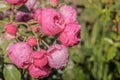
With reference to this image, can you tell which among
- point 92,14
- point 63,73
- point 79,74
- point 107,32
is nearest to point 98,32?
point 107,32

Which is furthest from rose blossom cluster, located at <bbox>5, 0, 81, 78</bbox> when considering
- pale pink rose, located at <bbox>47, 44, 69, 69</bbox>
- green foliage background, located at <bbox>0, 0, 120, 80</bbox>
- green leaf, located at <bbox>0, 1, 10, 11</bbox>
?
green foliage background, located at <bbox>0, 0, 120, 80</bbox>

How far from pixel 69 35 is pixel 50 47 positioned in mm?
75

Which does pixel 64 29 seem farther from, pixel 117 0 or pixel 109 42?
pixel 109 42

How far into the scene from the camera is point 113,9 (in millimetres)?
2646

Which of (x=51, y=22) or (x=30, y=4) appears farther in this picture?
(x=30, y=4)

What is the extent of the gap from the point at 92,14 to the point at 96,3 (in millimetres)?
537

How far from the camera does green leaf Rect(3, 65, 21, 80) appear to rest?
152 centimetres

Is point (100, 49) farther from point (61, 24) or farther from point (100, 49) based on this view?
point (61, 24)

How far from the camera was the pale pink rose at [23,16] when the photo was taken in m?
1.63

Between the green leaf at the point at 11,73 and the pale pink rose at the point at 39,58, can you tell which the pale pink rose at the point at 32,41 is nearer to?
the pale pink rose at the point at 39,58

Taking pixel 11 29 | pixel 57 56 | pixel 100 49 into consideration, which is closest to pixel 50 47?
pixel 57 56

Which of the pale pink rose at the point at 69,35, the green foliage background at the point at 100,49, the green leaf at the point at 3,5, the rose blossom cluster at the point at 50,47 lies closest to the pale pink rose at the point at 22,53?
the rose blossom cluster at the point at 50,47

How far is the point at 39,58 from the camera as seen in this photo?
135 cm

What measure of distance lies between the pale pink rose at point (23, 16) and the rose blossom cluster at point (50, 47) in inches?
6.5
